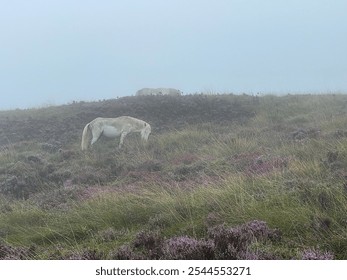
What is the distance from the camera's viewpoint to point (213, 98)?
24.9 meters

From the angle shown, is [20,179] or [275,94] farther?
[275,94]

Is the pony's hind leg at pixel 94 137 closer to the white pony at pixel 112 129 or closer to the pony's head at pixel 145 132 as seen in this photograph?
the white pony at pixel 112 129

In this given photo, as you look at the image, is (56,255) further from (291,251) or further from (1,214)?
(1,214)

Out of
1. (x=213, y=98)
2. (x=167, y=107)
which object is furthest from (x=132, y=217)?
(x=213, y=98)

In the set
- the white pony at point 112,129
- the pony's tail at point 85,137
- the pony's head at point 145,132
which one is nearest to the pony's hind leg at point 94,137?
the white pony at point 112,129

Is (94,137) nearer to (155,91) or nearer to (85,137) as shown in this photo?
(85,137)

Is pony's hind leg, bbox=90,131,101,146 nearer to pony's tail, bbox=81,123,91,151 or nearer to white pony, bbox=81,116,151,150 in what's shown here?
white pony, bbox=81,116,151,150

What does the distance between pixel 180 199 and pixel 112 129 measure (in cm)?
1162

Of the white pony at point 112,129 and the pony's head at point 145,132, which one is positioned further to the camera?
the pony's head at point 145,132

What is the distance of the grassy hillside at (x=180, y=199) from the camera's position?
4.43 meters

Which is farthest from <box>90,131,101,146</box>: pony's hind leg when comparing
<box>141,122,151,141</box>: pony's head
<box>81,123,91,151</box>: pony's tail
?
<box>141,122,151,141</box>: pony's head

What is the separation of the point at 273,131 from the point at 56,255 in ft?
42.5

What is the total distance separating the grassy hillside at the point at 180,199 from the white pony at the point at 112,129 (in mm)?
371

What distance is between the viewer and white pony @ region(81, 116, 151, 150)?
1728 cm
